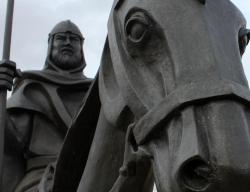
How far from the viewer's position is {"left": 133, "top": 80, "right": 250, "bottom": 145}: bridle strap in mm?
2449

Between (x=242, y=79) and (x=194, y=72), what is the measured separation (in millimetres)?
185

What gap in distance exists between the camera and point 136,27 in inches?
109

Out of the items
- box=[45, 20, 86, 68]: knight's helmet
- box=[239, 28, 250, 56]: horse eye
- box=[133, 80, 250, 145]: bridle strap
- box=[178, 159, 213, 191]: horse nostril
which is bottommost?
box=[178, 159, 213, 191]: horse nostril

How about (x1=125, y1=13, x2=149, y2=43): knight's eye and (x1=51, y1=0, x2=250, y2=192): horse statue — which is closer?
(x1=51, y1=0, x2=250, y2=192): horse statue

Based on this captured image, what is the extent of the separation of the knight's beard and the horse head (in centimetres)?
241

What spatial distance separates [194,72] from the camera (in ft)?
8.39

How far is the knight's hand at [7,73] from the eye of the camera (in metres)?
4.39

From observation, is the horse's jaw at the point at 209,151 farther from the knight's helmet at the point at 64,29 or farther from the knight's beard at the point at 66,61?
the knight's helmet at the point at 64,29

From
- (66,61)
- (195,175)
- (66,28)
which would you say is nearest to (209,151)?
(195,175)

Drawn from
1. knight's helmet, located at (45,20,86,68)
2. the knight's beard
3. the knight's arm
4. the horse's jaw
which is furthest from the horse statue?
knight's helmet, located at (45,20,86,68)

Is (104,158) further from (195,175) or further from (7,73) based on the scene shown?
(7,73)

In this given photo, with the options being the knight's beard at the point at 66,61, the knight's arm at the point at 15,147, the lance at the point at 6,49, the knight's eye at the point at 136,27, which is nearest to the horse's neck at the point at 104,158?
the knight's eye at the point at 136,27

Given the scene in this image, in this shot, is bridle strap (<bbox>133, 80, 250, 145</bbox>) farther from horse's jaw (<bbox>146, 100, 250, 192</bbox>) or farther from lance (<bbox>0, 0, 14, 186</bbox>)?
lance (<bbox>0, 0, 14, 186</bbox>)

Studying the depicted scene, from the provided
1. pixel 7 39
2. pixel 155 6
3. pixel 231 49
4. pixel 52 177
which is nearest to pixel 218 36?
pixel 231 49
